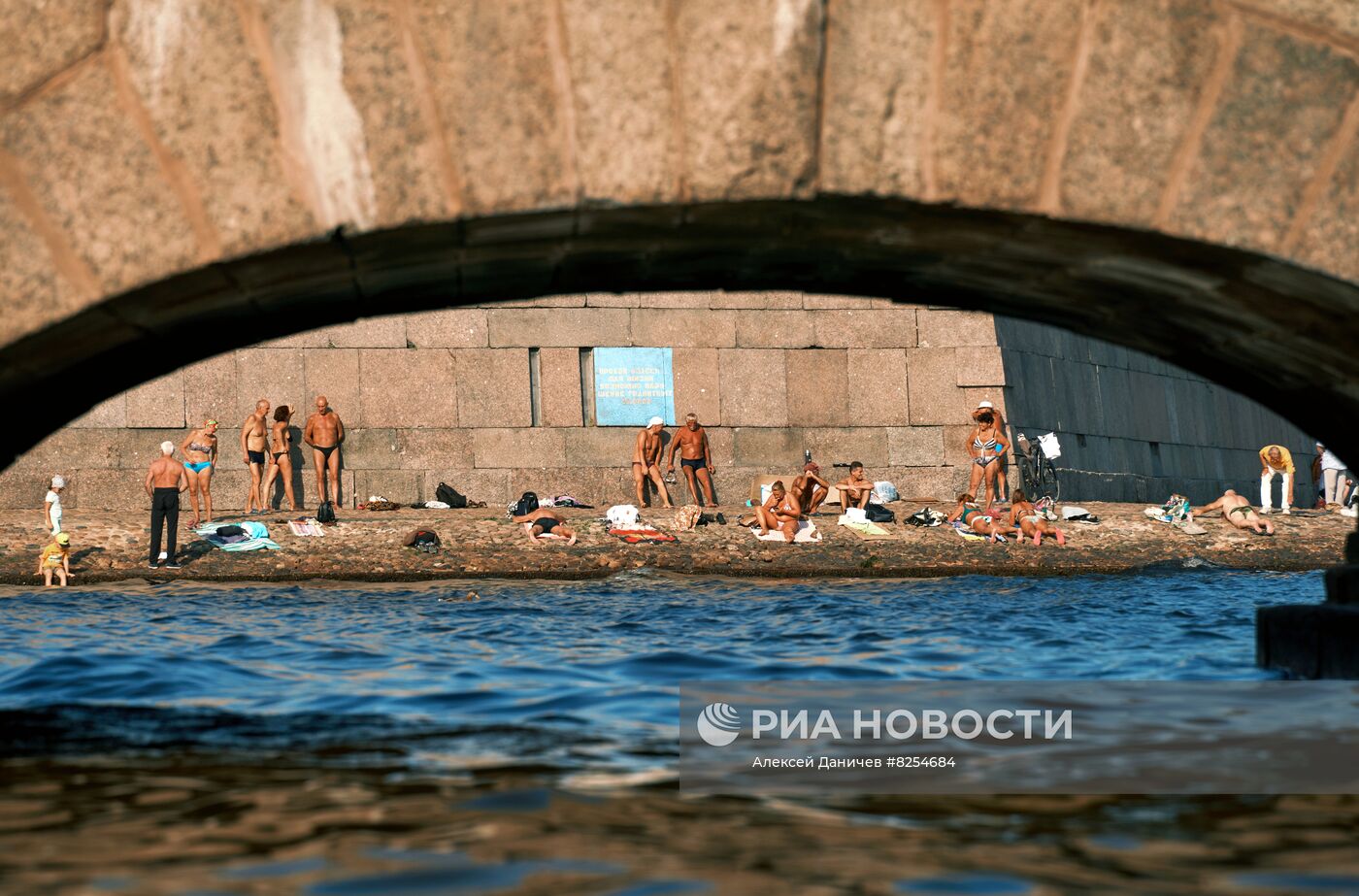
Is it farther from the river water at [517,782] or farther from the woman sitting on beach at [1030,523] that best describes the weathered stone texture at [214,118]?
the woman sitting on beach at [1030,523]

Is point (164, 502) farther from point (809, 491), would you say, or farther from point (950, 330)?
point (950, 330)

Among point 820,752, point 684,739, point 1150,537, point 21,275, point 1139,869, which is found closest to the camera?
point 1139,869

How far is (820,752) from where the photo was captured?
605 centimetres

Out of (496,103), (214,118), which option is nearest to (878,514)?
(496,103)

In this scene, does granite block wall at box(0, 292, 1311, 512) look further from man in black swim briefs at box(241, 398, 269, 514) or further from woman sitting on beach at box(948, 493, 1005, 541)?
woman sitting on beach at box(948, 493, 1005, 541)

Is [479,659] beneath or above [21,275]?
beneath

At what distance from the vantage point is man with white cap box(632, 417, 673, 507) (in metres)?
26.1

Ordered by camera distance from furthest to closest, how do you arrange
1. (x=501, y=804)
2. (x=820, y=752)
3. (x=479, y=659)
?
(x=479, y=659)
(x=820, y=752)
(x=501, y=804)

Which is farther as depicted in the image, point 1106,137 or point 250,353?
point 250,353

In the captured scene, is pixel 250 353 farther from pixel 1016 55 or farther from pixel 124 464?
pixel 1016 55

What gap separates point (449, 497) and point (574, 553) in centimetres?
437

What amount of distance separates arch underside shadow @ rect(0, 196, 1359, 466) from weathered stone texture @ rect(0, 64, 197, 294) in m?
0.09

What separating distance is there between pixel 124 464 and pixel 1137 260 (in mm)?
22680

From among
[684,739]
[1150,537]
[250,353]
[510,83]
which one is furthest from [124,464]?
[510,83]
